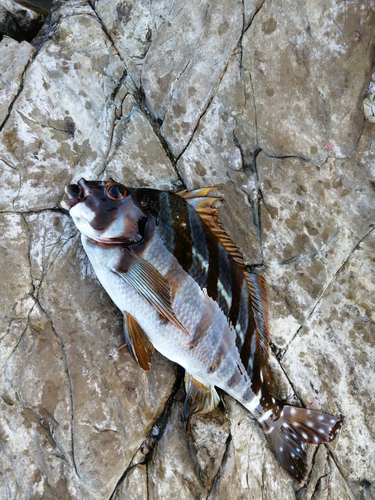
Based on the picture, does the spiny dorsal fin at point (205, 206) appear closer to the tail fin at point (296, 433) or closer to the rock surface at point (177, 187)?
the rock surface at point (177, 187)

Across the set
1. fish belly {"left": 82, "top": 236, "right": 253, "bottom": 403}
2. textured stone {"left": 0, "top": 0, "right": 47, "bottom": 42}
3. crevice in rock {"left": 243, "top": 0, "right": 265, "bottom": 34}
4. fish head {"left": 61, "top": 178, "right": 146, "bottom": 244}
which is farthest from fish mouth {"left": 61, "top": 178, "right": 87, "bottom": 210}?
textured stone {"left": 0, "top": 0, "right": 47, "bottom": 42}

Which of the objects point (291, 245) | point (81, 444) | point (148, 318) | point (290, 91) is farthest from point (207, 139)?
point (81, 444)

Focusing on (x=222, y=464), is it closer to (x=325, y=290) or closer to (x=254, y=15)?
(x=325, y=290)

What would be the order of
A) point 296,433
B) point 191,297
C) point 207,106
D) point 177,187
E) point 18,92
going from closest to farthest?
point 191,297 < point 296,433 < point 18,92 < point 207,106 < point 177,187

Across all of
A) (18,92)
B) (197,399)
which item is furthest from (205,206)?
(18,92)

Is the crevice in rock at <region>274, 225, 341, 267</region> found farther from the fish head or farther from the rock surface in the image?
the fish head

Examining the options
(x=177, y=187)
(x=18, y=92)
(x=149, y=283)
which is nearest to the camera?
(x=149, y=283)
